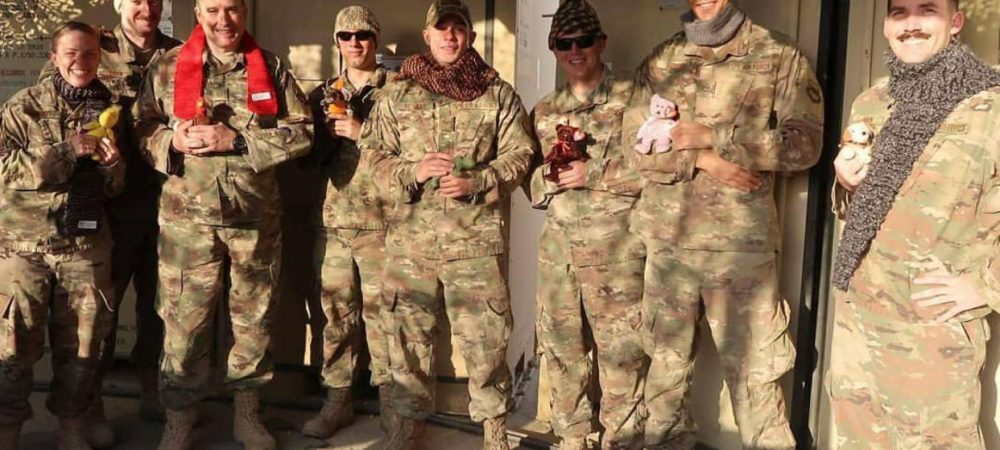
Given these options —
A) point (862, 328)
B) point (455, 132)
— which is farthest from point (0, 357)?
point (862, 328)

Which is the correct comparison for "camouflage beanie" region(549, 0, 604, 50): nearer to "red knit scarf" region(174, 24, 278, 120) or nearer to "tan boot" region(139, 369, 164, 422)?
"red knit scarf" region(174, 24, 278, 120)

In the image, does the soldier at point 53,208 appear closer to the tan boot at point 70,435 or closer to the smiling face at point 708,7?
the tan boot at point 70,435

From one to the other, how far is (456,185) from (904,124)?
1.82 meters

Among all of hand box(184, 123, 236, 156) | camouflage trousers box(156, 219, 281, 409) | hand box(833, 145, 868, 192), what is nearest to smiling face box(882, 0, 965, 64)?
hand box(833, 145, 868, 192)

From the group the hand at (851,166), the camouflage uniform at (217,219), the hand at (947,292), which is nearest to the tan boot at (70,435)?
the camouflage uniform at (217,219)

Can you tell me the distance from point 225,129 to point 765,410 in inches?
103

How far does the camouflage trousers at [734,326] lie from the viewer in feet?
12.1

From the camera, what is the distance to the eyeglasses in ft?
13.2

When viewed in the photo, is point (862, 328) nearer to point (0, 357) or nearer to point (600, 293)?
point (600, 293)

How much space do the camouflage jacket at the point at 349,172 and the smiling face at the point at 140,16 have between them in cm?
88

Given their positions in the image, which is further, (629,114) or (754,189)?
(629,114)

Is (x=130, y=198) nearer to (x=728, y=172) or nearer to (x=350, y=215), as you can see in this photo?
(x=350, y=215)

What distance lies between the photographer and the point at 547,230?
4.25 m

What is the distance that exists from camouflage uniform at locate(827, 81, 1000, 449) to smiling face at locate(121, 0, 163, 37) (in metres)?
3.44
